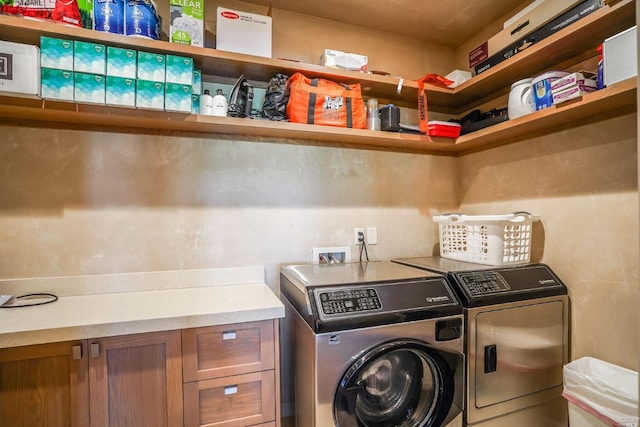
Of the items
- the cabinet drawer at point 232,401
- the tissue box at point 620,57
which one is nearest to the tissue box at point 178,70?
the cabinet drawer at point 232,401

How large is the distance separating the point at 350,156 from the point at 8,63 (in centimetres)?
176

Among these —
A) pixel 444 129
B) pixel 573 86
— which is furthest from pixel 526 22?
pixel 444 129

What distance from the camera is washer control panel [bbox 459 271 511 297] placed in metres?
1.60

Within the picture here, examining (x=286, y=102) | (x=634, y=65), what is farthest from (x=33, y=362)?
(x=634, y=65)

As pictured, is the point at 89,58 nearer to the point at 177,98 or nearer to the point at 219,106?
the point at 177,98

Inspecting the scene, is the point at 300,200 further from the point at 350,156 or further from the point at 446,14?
the point at 446,14

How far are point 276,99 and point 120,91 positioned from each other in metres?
0.75

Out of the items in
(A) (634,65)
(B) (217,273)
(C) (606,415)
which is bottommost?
(C) (606,415)

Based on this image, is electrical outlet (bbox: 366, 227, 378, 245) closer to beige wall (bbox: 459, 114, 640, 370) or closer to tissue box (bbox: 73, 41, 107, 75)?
beige wall (bbox: 459, 114, 640, 370)

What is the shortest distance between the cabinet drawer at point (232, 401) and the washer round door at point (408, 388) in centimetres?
42

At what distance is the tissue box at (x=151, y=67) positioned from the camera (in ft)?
4.66

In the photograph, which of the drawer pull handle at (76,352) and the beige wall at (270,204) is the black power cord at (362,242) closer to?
the beige wall at (270,204)

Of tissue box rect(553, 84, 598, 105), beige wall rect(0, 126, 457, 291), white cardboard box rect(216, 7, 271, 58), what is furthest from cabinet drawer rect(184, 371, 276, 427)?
tissue box rect(553, 84, 598, 105)

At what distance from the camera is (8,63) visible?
1.25m
